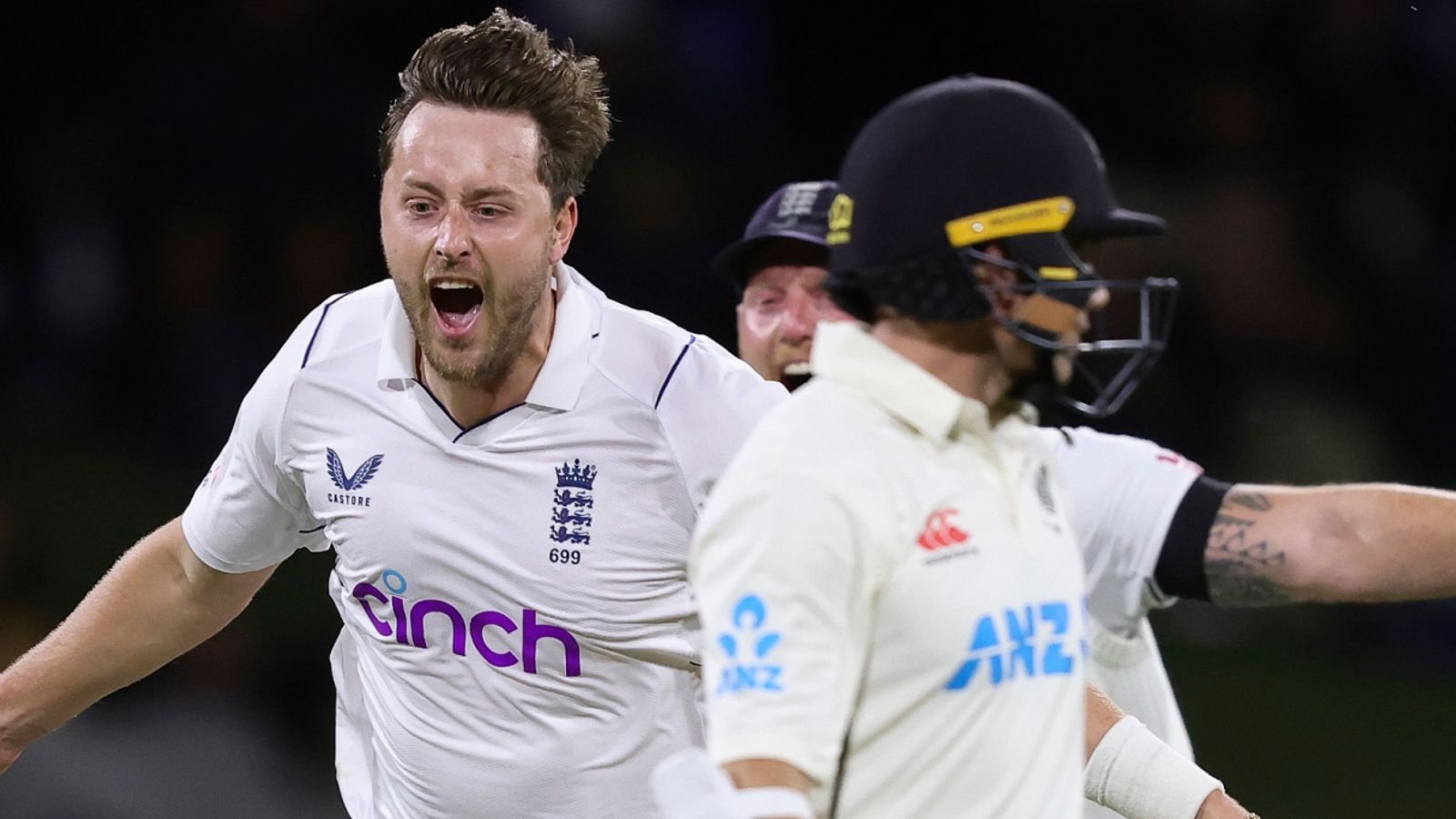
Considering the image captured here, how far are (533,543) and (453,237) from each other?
587mm

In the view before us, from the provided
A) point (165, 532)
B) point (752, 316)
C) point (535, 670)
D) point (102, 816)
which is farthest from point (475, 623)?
point (102, 816)

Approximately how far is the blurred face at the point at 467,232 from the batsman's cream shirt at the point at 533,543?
116mm

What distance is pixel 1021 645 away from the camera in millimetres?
2395

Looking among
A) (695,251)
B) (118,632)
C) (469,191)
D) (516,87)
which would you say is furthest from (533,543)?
(695,251)

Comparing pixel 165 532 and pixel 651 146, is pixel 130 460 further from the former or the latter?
pixel 165 532

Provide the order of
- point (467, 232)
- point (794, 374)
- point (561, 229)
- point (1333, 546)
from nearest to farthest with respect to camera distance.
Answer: point (1333, 546), point (467, 232), point (561, 229), point (794, 374)

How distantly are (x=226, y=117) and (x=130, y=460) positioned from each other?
1.83 metres

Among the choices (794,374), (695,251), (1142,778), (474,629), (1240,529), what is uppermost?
(1240,529)

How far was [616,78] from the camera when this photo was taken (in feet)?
30.7

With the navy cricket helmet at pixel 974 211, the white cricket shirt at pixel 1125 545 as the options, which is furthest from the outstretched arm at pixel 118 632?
the navy cricket helmet at pixel 974 211

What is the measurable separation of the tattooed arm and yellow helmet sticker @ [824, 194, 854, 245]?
0.87 m

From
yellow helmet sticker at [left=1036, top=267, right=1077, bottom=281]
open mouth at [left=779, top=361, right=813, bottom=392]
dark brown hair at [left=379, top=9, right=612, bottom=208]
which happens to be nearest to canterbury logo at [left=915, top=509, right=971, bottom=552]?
yellow helmet sticker at [left=1036, top=267, right=1077, bottom=281]

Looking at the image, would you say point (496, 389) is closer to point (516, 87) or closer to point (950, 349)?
point (516, 87)

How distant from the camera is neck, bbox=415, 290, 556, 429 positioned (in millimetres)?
3707
